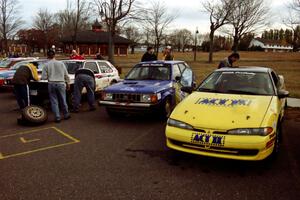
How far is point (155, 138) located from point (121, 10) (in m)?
19.1

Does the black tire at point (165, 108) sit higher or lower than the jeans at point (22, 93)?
lower

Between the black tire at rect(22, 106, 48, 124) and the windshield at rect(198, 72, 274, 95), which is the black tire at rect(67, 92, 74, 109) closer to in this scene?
the black tire at rect(22, 106, 48, 124)

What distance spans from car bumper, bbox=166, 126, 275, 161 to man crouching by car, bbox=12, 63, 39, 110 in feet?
16.9

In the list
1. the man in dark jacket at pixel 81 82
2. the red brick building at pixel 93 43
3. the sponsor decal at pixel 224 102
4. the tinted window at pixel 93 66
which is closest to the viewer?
the sponsor decal at pixel 224 102

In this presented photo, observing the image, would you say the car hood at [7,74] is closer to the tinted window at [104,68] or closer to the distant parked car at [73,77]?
the distant parked car at [73,77]

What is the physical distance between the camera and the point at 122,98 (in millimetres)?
7137

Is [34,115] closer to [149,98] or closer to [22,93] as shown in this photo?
[22,93]

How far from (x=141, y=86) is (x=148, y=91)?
0.43 metres

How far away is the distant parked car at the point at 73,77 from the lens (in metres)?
8.53

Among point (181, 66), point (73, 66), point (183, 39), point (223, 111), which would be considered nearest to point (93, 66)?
point (73, 66)

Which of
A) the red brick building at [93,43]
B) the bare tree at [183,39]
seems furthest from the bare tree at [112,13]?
the bare tree at [183,39]

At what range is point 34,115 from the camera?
722 cm

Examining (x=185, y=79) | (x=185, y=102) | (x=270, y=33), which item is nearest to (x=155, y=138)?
(x=185, y=102)

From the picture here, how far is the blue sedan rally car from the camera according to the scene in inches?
272
